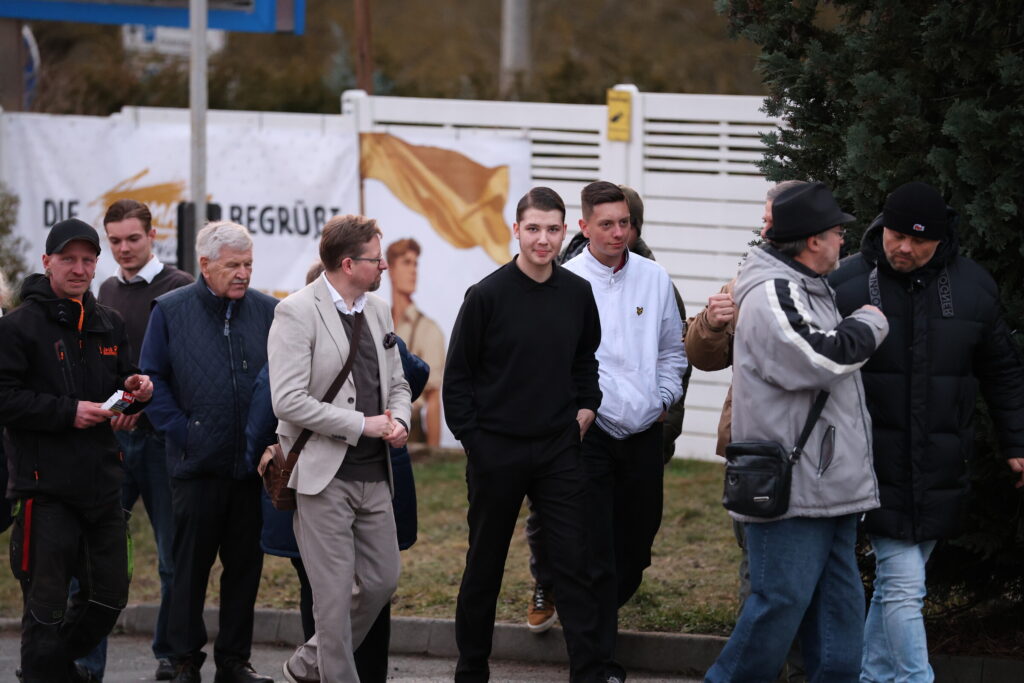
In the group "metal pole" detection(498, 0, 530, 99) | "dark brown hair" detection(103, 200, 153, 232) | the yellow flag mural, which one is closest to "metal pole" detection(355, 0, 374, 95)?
"metal pole" detection(498, 0, 530, 99)

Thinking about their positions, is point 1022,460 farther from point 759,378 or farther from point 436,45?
point 436,45

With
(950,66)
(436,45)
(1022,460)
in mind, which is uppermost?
(436,45)

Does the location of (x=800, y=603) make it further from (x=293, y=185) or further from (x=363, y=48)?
(x=363, y=48)

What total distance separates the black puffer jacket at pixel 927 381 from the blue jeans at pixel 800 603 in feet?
0.77

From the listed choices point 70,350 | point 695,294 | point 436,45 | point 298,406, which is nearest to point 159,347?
point 70,350

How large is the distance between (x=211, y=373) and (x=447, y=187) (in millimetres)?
5658

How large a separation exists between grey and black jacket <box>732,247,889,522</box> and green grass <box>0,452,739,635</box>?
2.20 metres

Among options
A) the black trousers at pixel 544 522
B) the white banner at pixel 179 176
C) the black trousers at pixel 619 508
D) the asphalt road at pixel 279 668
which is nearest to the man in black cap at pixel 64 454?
the asphalt road at pixel 279 668

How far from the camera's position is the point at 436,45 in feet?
91.1

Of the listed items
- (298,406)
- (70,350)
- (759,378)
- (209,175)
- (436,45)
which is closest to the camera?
(759,378)

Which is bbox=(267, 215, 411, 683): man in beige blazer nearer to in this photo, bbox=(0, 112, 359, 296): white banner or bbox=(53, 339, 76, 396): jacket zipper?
bbox=(53, 339, 76, 396): jacket zipper

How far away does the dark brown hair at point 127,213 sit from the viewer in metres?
7.13

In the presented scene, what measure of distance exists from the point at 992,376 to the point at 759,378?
945mm

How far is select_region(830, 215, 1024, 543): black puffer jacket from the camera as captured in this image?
5.22 metres
